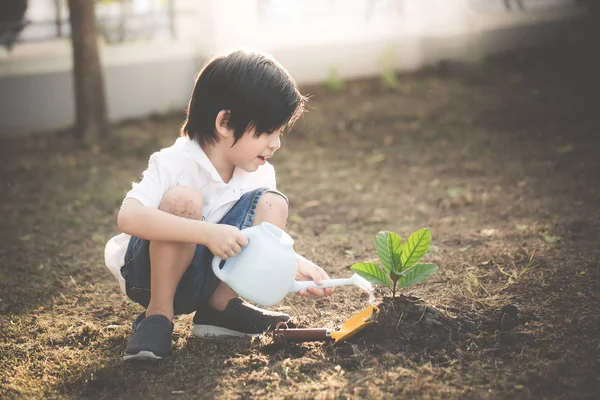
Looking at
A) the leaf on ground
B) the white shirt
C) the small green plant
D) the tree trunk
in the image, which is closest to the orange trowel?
the small green plant

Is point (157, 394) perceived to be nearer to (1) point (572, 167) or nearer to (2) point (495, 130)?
(1) point (572, 167)

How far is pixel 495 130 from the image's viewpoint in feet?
17.2

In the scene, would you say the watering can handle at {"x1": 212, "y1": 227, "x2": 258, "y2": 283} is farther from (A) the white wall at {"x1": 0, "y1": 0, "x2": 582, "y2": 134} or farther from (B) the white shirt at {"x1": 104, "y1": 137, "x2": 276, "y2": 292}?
(A) the white wall at {"x1": 0, "y1": 0, "x2": 582, "y2": 134}

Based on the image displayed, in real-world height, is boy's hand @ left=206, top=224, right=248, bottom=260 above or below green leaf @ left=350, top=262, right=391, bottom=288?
above

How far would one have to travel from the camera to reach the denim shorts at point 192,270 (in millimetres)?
2111

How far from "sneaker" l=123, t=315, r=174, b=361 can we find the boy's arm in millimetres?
288

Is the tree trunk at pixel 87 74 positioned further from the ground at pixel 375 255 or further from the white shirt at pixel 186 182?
the white shirt at pixel 186 182

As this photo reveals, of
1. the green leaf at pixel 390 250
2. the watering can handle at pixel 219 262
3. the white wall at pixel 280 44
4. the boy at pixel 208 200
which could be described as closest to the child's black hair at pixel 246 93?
the boy at pixel 208 200

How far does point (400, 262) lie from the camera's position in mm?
2141

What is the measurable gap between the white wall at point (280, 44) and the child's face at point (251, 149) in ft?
12.8

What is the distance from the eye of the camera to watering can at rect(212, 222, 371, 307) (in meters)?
1.91

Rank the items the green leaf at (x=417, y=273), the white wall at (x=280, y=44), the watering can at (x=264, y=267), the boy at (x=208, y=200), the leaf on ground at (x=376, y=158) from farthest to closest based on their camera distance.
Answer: the white wall at (x=280, y=44) → the leaf on ground at (x=376, y=158) → the green leaf at (x=417, y=273) → the boy at (x=208, y=200) → the watering can at (x=264, y=267)

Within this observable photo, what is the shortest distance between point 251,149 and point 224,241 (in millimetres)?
343

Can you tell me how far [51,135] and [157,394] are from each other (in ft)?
13.3
